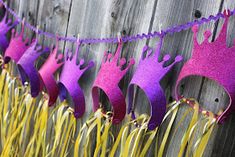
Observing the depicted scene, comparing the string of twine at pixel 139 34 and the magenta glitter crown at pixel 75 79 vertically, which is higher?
the string of twine at pixel 139 34

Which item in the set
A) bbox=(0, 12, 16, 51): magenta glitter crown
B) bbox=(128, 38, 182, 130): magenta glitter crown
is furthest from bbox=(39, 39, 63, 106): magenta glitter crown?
bbox=(128, 38, 182, 130): magenta glitter crown

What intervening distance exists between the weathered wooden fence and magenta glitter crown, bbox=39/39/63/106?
6 cm

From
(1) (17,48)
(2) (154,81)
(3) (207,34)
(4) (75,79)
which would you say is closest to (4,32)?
(1) (17,48)

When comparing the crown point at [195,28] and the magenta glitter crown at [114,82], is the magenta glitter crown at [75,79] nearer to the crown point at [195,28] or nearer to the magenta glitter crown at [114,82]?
the magenta glitter crown at [114,82]

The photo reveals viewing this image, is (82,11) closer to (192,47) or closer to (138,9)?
(138,9)

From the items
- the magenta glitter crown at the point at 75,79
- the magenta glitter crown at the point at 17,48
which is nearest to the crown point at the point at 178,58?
the magenta glitter crown at the point at 75,79

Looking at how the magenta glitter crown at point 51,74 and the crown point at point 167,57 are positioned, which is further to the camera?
the magenta glitter crown at point 51,74

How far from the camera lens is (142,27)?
1147 millimetres

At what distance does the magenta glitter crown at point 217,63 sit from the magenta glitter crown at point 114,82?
239mm

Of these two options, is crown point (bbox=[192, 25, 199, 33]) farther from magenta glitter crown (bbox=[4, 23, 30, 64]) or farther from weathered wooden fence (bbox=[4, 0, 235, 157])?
magenta glitter crown (bbox=[4, 23, 30, 64])

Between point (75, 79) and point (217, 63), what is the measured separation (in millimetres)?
547

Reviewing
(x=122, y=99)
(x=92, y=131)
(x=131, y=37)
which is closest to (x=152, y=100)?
(x=122, y=99)

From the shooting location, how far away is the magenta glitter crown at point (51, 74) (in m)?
1.38

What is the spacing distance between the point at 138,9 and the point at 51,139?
27.4 inches
